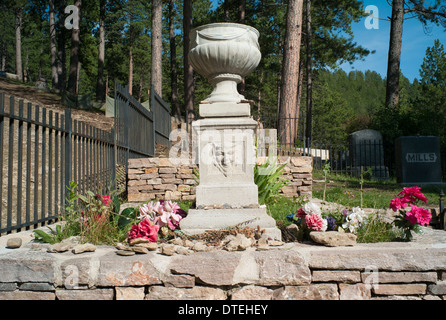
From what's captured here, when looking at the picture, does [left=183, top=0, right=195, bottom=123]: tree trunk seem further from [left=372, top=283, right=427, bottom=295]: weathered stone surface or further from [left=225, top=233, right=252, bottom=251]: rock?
[left=372, top=283, right=427, bottom=295]: weathered stone surface

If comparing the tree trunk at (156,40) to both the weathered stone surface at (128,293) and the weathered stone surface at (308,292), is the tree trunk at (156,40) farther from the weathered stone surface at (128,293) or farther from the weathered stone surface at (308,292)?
the weathered stone surface at (308,292)

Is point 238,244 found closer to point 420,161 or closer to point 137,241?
point 137,241

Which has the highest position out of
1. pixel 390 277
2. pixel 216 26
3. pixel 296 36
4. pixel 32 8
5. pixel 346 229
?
pixel 32 8

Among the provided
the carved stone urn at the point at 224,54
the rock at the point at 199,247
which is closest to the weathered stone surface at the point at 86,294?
the rock at the point at 199,247

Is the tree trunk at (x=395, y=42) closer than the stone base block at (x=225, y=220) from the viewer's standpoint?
No

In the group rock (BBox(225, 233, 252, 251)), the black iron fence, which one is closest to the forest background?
the black iron fence

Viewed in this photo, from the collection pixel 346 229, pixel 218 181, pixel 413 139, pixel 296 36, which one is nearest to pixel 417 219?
pixel 346 229

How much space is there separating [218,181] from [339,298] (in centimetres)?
180

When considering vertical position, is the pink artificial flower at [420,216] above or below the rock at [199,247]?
above

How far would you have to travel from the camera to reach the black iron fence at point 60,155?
3.54 meters

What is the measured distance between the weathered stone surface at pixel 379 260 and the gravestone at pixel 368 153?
385 inches

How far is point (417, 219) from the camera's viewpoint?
3078 millimetres
